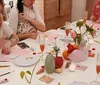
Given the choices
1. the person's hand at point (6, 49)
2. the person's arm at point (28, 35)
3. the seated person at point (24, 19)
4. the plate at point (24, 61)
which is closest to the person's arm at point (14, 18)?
the seated person at point (24, 19)

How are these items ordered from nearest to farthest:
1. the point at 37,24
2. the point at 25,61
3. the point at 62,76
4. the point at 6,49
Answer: the point at 62,76
the point at 25,61
the point at 6,49
the point at 37,24

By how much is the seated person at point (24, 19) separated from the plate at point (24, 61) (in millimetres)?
630

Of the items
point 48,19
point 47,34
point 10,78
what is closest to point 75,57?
point 10,78

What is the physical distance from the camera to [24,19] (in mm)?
2439

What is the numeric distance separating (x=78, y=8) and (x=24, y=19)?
245 centimetres

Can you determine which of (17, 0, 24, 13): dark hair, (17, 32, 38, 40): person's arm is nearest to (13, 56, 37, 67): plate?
(17, 32, 38, 40): person's arm

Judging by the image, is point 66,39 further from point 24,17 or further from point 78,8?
point 78,8

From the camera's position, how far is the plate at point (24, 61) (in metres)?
1.58

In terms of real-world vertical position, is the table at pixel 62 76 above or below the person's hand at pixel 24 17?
below

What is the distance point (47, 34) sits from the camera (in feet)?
7.72

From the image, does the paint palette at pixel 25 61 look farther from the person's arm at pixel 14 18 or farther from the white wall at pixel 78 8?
the white wall at pixel 78 8

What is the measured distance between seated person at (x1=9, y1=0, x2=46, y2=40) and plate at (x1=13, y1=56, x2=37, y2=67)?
63 cm

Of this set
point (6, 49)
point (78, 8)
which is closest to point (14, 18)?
point (6, 49)

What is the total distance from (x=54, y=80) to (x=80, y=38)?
544mm
